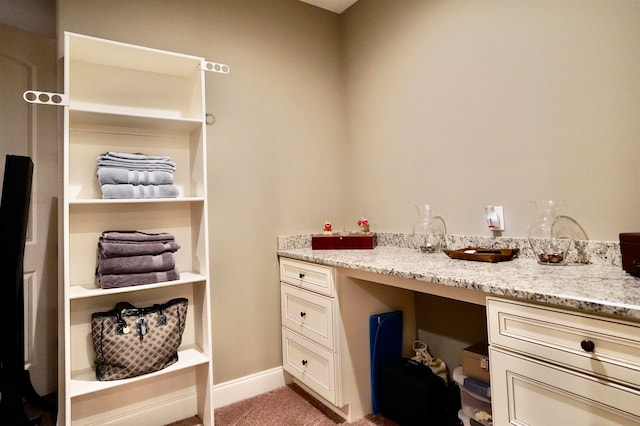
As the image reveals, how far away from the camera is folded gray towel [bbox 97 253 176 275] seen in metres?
1.59

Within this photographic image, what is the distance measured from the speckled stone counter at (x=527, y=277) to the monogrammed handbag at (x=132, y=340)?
0.82 meters

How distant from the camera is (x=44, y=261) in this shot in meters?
2.12

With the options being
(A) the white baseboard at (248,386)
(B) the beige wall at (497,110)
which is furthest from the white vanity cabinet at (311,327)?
(B) the beige wall at (497,110)

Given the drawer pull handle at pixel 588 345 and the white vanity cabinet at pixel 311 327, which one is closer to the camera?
the drawer pull handle at pixel 588 345

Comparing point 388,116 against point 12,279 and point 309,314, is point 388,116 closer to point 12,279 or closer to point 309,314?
point 309,314

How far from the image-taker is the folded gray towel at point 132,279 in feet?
5.19

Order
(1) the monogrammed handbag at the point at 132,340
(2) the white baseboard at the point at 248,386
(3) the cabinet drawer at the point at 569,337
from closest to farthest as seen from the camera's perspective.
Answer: (3) the cabinet drawer at the point at 569,337
(1) the monogrammed handbag at the point at 132,340
(2) the white baseboard at the point at 248,386

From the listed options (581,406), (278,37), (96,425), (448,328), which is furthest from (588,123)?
(96,425)

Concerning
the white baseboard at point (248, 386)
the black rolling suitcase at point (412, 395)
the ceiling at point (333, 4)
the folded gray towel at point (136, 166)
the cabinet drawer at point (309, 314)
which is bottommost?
the white baseboard at point (248, 386)

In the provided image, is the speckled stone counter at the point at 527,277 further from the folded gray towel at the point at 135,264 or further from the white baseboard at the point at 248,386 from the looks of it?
the white baseboard at the point at 248,386

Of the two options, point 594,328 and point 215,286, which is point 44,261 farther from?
point 594,328

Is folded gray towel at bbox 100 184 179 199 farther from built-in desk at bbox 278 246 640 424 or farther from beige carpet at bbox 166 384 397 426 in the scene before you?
beige carpet at bbox 166 384 397 426

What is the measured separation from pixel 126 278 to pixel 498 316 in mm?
1531

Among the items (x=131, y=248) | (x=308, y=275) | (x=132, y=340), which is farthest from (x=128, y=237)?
(x=308, y=275)
